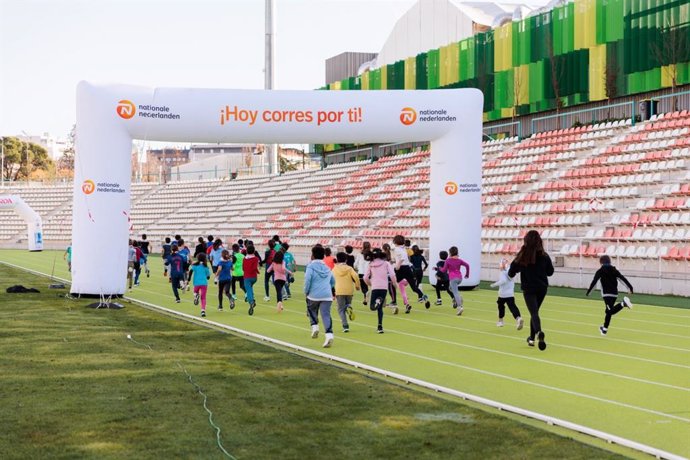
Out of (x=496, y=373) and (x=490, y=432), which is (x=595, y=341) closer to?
(x=496, y=373)

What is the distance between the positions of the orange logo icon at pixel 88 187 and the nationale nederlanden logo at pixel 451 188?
10.1 metres

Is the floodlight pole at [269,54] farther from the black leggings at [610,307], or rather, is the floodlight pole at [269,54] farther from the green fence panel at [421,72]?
the black leggings at [610,307]

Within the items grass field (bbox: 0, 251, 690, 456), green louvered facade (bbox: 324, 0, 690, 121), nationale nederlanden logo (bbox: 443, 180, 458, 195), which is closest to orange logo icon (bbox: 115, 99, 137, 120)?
grass field (bbox: 0, 251, 690, 456)

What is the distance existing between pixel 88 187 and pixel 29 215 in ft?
121

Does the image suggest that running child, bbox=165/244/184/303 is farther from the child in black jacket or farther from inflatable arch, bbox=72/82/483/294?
the child in black jacket

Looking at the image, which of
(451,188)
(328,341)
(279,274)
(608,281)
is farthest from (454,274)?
(328,341)

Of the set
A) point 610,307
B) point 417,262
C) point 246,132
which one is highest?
point 246,132

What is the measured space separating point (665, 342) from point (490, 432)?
27.9ft

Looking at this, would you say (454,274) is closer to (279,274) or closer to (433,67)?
(279,274)

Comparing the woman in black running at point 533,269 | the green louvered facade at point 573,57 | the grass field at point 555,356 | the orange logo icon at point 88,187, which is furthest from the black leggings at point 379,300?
the green louvered facade at point 573,57

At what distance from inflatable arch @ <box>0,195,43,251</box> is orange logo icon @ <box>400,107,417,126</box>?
38222mm

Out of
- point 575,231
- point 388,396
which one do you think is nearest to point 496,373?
point 388,396

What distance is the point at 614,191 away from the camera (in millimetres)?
31703

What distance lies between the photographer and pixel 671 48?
40.6 metres
